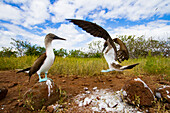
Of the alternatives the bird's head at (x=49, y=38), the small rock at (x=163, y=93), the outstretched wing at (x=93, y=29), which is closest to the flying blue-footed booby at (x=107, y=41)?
the outstretched wing at (x=93, y=29)

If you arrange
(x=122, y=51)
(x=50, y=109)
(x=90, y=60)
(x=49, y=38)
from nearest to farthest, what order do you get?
(x=50, y=109), (x=49, y=38), (x=122, y=51), (x=90, y=60)

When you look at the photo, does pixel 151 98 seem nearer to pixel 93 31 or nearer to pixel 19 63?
pixel 93 31

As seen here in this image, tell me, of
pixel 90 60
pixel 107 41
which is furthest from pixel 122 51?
pixel 90 60

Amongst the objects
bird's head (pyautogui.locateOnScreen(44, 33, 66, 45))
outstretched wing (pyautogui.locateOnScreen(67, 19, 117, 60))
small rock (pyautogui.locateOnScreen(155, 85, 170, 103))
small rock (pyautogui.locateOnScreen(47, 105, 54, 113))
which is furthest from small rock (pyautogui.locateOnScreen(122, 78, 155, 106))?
bird's head (pyautogui.locateOnScreen(44, 33, 66, 45))

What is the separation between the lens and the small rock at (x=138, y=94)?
1.69 m

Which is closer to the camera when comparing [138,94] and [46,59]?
[138,94]

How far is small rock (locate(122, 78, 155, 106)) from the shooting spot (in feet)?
5.54

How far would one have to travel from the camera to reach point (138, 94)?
1.71m

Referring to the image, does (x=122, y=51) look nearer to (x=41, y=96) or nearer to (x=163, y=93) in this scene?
(x=163, y=93)

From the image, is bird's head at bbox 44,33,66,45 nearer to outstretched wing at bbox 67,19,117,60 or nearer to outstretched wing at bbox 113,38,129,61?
outstretched wing at bbox 67,19,117,60

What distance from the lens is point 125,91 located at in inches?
71.7


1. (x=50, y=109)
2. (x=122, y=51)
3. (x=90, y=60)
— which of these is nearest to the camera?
(x=50, y=109)

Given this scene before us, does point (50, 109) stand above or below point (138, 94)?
below

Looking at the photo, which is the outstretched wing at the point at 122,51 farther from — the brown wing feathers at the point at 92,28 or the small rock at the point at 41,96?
the small rock at the point at 41,96
